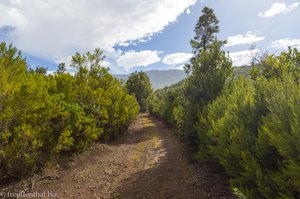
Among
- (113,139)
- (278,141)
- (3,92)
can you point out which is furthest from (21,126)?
(113,139)

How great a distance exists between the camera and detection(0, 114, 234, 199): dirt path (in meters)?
6.11

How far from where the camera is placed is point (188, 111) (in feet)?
32.6

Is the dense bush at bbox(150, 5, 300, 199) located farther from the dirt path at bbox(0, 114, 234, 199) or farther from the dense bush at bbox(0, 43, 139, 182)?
the dense bush at bbox(0, 43, 139, 182)

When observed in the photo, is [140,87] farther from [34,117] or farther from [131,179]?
[34,117]

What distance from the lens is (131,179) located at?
7.32 metres

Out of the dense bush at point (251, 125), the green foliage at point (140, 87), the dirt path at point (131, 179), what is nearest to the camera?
the dense bush at point (251, 125)

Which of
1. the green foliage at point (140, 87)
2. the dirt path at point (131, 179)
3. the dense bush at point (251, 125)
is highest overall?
the green foliage at point (140, 87)

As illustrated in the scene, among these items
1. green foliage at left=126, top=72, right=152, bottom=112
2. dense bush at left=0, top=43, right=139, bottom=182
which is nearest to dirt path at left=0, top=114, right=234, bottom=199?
dense bush at left=0, top=43, right=139, bottom=182

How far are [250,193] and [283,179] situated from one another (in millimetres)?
711

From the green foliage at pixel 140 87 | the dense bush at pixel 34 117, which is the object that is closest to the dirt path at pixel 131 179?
the dense bush at pixel 34 117

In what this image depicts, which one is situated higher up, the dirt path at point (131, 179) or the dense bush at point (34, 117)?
the dense bush at point (34, 117)

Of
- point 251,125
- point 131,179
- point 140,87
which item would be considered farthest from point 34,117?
point 140,87

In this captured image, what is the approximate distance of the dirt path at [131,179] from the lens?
6.11 metres

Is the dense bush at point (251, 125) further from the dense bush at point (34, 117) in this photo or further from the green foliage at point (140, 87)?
the green foliage at point (140, 87)
